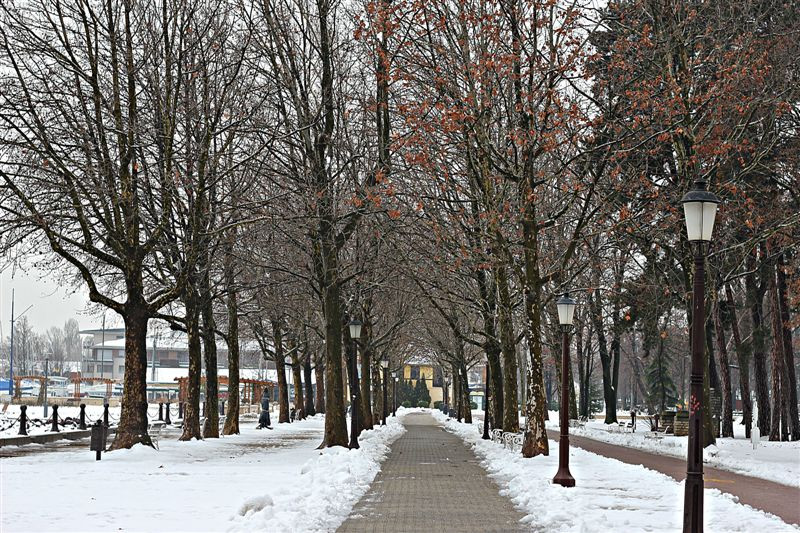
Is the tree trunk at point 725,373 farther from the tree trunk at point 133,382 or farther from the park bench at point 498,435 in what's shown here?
the tree trunk at point 133,382

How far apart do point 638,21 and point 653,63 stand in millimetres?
1270

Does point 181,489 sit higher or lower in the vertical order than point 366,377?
lower

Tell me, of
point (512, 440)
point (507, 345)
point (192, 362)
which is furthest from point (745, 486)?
point (192, 362)

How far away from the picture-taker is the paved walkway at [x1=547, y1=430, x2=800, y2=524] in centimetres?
1572

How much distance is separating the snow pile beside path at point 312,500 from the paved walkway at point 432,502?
25 centimetres

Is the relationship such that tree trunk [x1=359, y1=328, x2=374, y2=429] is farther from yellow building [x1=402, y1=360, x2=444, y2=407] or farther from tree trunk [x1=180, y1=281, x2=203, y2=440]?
yellow building [x1=402, y1=360, x2=444, y2=407]

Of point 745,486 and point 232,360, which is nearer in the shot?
point 745,486

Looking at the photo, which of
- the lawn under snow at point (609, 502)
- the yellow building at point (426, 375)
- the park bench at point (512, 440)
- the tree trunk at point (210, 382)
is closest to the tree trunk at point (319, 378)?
the tree trunk at point (210, 382)

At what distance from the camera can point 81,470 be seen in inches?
773

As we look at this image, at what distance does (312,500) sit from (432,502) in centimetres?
240

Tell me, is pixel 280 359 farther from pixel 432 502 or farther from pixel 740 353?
pixel 432 502

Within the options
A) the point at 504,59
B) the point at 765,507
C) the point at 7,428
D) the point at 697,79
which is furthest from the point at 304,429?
the point at 765,507

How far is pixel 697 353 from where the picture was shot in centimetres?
1107

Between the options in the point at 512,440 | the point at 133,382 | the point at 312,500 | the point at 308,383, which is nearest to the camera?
the point at 312,500
